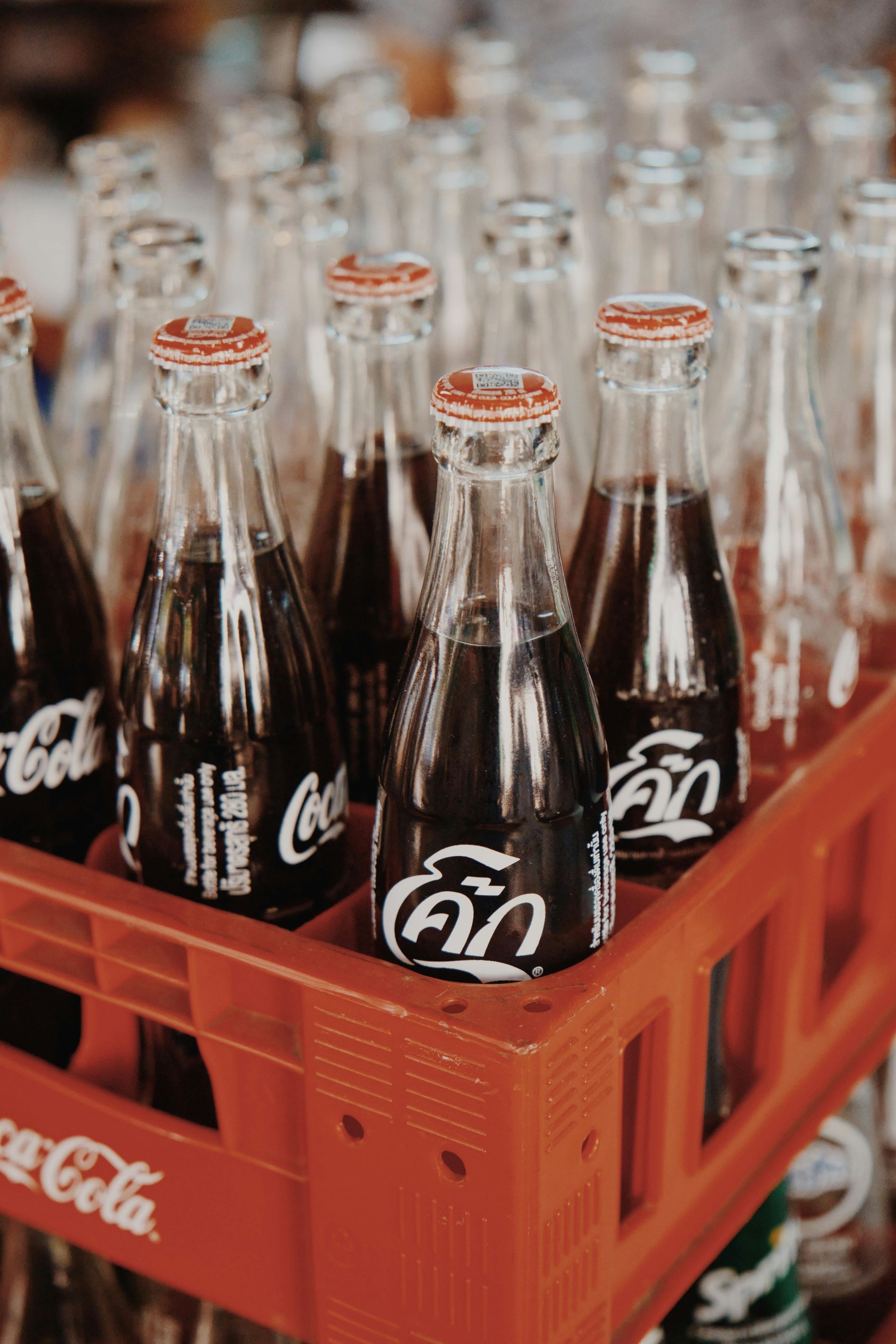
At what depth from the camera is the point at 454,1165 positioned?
641 millimetres

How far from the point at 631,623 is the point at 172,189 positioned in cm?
151

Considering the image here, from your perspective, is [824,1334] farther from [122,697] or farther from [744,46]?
[744,46]

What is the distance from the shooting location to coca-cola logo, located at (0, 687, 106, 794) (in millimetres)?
823

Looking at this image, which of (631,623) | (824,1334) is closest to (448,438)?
(631,623)

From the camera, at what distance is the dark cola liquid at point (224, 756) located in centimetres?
74

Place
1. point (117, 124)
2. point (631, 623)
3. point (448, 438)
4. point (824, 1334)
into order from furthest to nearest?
point (117, 124) < point (824, 1334) < point (631, 623) < point (448, 438)

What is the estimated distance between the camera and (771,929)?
0.81 meters

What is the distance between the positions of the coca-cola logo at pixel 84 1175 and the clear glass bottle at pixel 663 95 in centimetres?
94

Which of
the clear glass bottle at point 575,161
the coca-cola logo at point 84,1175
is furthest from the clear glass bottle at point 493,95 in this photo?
the coca-cola logo at point 84,1175

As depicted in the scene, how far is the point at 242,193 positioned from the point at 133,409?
0.21 meters

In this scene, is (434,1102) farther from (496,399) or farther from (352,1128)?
(496,399)

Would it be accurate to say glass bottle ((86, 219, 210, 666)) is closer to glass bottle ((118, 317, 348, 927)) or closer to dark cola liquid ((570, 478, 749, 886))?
glass bottle ((118, 317, 348, 927))

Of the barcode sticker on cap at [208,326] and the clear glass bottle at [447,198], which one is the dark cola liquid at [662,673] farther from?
the clear glass bottle at [447,198]

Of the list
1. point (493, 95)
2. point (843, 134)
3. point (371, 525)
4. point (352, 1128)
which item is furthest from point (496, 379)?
point (493, 95)
